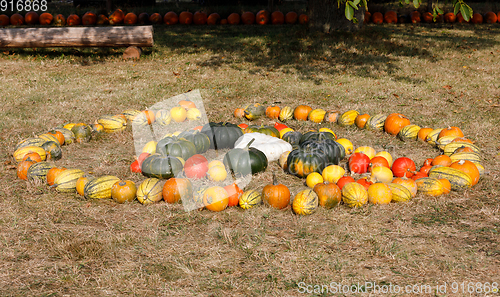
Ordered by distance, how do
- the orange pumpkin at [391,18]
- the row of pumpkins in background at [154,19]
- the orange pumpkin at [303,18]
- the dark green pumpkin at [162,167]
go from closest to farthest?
1. the dark green pumpkin at [162,167]
2. the orange pumpkin at [303,18]
3. the row of pumpkins in background at [154,19]
4. the orange pumpkin at [391,18]

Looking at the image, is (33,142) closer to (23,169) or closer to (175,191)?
(23,169)

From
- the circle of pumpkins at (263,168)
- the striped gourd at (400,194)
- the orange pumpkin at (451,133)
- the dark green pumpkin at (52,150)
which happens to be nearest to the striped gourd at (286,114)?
the circle of pumpkins at (263,168)

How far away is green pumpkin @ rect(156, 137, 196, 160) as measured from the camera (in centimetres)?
575

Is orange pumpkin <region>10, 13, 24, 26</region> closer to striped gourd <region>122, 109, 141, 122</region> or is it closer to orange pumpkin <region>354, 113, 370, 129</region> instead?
striped gourd <region>122, 109, 141, 122</region>

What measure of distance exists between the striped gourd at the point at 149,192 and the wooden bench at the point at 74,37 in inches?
347

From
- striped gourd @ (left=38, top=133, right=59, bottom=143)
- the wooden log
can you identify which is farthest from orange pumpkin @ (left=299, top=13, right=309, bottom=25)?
striped gourd @ (left=38, top=133, right=59, bottom=143)

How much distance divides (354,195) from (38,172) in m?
4.09

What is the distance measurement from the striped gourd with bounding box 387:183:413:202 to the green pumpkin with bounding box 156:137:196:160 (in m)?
2.83

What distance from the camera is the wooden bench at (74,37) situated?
12445 mm

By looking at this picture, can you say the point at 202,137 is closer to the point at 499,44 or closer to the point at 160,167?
the point at 160,167

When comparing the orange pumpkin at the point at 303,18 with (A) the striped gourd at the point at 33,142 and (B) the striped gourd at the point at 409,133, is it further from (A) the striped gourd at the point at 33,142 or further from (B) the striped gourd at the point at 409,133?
(A) the striped gourd at the point at 33,142

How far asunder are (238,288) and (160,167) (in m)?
2.47

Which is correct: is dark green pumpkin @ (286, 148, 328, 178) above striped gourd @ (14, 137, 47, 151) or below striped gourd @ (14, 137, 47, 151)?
above

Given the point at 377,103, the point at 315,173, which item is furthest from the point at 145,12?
the point at 315,173
